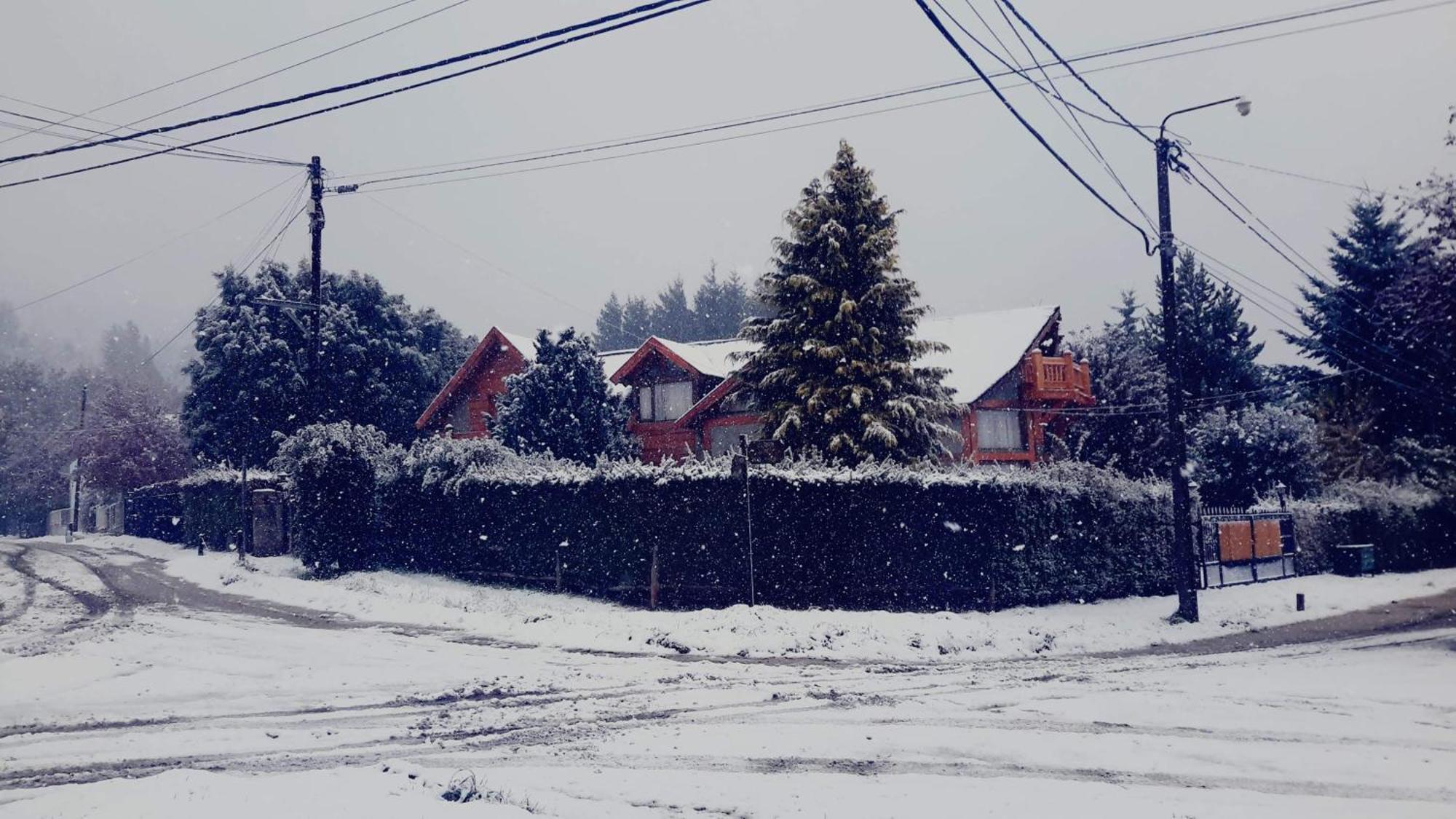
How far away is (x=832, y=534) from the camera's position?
1709 centimetres

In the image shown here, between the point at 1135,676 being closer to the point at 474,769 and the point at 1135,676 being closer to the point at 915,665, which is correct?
the point at 915,665

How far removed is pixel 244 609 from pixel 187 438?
34.2 metres

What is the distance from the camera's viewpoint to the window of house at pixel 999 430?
33.7m

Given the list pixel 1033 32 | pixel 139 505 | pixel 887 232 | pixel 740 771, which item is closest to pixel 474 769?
pixel 740 771

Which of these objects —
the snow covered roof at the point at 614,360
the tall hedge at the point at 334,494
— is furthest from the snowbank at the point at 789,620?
the snow covered roof at the point at 614,360

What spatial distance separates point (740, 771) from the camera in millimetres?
7328

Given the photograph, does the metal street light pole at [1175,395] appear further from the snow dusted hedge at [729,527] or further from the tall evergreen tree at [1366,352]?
the tall evergreen tree at [1366,352]

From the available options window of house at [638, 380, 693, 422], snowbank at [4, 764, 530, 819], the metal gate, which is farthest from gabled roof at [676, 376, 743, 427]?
snowbank at [4, 764, 530, 819]

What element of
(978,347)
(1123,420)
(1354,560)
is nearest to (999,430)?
(978,347)

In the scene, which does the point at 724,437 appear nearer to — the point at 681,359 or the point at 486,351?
the point at 681,359

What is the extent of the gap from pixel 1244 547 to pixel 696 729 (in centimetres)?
2189

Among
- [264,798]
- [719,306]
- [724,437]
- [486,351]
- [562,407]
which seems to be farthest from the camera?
[719,306]

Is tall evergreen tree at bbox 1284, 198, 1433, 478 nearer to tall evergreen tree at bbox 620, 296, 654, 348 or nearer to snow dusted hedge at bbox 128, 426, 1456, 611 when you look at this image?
snow dusted hedge at bbox 128, 426, 1456, 611

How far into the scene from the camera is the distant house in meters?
33.4
